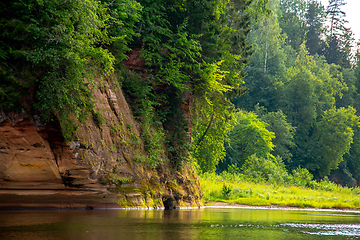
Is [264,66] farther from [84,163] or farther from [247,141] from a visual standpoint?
[84,163]

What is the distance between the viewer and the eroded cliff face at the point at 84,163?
16125 mm

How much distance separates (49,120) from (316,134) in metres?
61.4

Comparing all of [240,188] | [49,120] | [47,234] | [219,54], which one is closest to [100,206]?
[49,120]

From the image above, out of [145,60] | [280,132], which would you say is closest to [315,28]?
[280,132]

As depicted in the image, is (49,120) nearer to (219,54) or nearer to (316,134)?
(219,54)

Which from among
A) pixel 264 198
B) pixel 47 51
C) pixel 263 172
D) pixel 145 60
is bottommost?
pixel 264 198

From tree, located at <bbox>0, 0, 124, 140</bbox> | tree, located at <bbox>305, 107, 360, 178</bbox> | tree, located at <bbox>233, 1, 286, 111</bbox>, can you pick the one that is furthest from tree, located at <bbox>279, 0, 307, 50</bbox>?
tree, located at <bbox>0, 0, 124, 140</bbox>

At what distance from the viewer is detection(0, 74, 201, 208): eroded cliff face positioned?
635 inches

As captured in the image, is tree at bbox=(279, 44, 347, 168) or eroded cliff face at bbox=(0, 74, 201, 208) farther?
tree at bbox=(279, 44, 347, 168)

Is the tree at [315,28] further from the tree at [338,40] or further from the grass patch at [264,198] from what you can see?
the grass patch at [264,198]

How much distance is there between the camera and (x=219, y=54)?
2648 centimetres

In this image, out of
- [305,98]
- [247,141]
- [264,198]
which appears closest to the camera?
[264,198]

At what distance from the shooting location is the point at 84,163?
17.8 meters

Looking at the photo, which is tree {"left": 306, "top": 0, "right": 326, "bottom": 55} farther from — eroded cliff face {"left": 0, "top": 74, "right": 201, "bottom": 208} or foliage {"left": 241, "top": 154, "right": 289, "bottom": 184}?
eroded cliff face {"left": 0, "top": 74, "right": 201, "bottom": 208}
